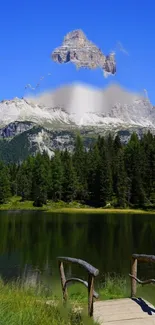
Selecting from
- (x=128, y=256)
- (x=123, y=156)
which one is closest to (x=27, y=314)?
(x=128, y=256)

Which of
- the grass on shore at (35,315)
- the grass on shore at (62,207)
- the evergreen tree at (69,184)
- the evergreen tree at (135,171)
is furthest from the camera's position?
the evergreen tree at (69,184)

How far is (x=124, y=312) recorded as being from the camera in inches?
541

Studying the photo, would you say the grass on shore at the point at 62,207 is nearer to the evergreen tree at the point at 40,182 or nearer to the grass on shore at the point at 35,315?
the evergreen tree at the point at 40,182

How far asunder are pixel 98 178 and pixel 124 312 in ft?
395

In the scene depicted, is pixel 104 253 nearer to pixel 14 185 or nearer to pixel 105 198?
pixel 105 198

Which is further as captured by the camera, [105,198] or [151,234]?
[105,198]

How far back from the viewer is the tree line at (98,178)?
125062 mm

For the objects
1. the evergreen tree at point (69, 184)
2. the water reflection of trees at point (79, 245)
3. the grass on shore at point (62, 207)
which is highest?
the evergreen tree at point (69, 184)

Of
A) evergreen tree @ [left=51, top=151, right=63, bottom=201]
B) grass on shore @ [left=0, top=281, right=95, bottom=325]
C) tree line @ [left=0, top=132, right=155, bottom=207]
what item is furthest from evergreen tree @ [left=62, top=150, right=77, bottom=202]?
grass on shore @ [left=0, top=281, right=95, bottom=325]

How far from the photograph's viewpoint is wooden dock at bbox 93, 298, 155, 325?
12609 mm

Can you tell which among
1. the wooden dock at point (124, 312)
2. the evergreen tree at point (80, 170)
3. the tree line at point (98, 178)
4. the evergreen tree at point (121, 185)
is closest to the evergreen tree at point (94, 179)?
the tree line at point (98, 178)

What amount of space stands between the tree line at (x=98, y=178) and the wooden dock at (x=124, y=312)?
107 m

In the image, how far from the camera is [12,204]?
5541 inches

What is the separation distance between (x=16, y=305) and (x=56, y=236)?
48.6m
